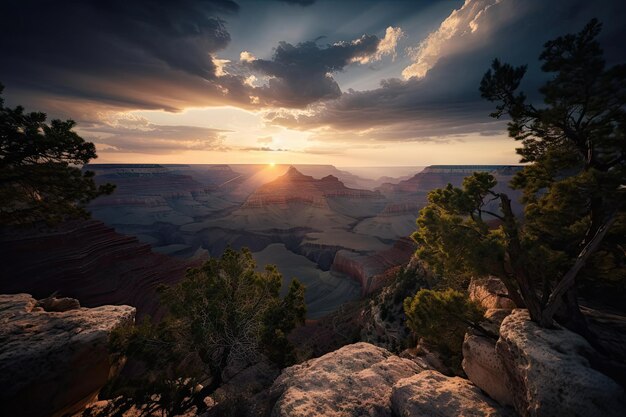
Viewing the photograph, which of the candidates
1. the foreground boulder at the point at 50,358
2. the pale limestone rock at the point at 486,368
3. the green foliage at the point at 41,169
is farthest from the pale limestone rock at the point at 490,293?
the green foliage at the point at 41,169

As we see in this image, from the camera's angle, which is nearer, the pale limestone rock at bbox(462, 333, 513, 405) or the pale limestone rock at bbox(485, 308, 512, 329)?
the pale limestone rock at bbox(462, 333, 513, 405)

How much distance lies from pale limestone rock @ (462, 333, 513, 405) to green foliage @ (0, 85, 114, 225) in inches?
613

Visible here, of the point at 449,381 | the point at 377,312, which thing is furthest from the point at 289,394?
the point at 377,312

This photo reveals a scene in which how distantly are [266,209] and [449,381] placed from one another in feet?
373

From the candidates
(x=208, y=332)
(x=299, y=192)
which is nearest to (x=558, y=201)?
(x=208, y=332)

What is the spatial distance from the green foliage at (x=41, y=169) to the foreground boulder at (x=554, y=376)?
15.6m

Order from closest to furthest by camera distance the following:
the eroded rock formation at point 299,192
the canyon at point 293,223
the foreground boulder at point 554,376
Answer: the foreground boulder at point 554,376 → the canyon at point 293,223 → the eroded rock formation at point 299,192

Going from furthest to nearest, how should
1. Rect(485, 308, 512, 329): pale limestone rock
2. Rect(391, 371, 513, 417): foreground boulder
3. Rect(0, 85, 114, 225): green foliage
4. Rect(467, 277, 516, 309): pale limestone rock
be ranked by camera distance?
1. Rect(467, 277, 516, 309): pale limestone rock
2. Rect(485, 308, 512, 329): pale limestone rock
3. Rect(0, 85, 114, 225): green foliage
4. Rect(391, 371, 513, 417): foreground boulder

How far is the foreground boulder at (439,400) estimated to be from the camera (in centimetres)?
684

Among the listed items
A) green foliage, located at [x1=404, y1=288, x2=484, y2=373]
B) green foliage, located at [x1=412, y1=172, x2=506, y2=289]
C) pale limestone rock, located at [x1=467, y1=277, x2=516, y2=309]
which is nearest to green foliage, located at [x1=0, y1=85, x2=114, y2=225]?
green foliage, located at [x1=412, y1=172, x2=506, y2=289]

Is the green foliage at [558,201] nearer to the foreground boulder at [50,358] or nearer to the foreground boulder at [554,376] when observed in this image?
the foreground boulder at [554,376]

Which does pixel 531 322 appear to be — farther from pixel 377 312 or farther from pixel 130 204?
pixel 130 204

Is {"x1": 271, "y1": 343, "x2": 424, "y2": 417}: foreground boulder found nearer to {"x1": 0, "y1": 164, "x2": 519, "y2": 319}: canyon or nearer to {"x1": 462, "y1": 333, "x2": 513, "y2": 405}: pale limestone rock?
{"x1": 462, "y1": 333, "x2": 513, "y2": 405}: pale limestone rock

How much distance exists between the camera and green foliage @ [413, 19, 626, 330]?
7.17 m
